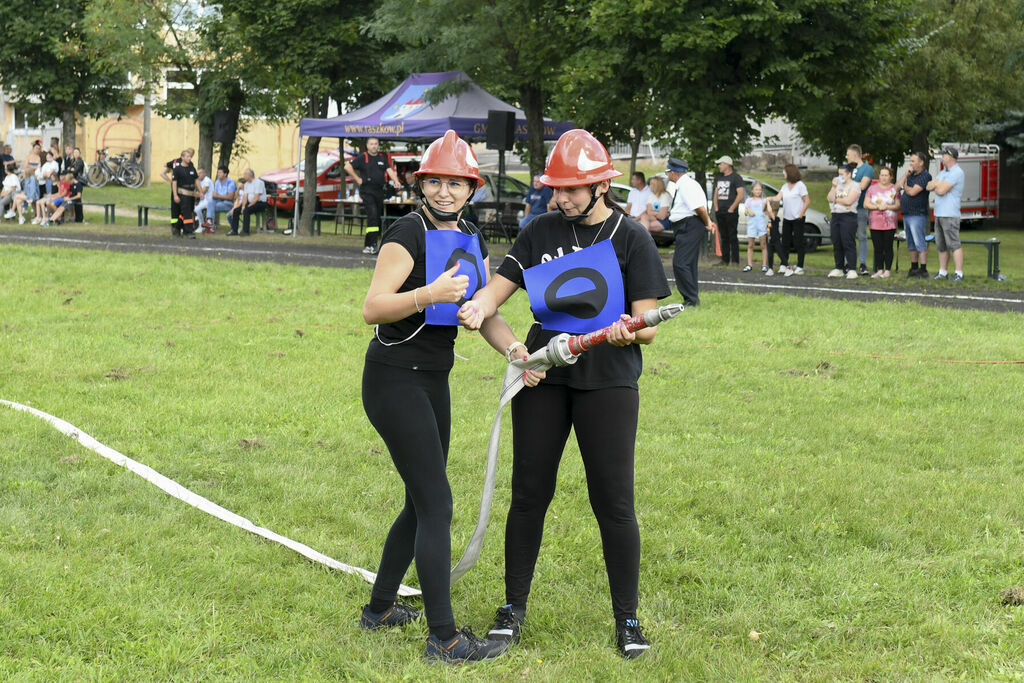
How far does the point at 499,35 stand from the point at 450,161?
65.5 feet

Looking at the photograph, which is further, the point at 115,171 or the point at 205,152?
the point at 115,171

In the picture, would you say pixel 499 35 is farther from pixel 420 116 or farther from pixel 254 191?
pixel 254 191

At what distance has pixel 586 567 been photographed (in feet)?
18.0

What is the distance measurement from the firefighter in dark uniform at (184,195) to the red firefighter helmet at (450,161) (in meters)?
21.1

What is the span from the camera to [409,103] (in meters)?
24.4

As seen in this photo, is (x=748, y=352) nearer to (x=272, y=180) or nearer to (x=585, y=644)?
(x=585, y=644)

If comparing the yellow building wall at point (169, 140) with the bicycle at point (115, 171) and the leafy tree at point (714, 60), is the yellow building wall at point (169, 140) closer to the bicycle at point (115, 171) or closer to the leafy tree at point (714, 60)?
the bicycle at point (115, 171)

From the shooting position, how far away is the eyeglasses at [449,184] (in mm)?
4398

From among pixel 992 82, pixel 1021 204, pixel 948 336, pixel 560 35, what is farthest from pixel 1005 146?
pixel 948 336

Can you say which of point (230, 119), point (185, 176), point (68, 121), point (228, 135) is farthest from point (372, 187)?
point (68, 121)

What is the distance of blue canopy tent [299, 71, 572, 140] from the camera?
23625 mm

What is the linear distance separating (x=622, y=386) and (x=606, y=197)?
720 mm

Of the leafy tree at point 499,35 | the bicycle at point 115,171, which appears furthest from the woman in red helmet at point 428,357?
the bicycle at point 115,171

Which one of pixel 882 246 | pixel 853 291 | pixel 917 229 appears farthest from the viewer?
pixel 882 246
